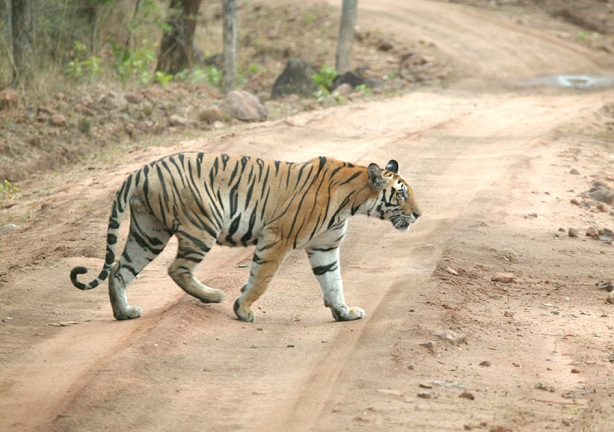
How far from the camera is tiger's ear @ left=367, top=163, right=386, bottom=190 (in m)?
7.93

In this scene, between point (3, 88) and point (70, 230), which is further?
point (3, 88)

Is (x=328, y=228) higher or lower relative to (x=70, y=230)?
higher

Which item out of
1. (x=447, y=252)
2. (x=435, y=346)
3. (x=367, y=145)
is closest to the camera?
(x=435, y=346)

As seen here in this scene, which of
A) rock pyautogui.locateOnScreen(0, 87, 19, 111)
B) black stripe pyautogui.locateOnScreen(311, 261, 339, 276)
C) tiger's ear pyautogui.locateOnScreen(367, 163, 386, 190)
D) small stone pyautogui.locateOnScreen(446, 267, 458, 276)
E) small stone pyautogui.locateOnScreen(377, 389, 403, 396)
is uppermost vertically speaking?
tiger's ear pyautogui.locateOnScreen(367, 163, 386, 190)

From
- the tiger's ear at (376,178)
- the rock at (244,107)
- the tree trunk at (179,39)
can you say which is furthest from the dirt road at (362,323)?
the tree trunk at (179,39)

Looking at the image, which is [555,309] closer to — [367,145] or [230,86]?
[367,145]

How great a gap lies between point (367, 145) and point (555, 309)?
6.64 metres

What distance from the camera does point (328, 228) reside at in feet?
26.2

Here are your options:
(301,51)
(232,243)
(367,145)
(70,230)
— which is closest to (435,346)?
(232,243)

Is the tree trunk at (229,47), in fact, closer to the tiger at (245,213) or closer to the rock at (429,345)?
the tiger at (245,213)

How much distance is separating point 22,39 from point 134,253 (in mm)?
10059

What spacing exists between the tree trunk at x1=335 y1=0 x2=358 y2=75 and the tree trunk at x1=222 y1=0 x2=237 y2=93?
388 cm

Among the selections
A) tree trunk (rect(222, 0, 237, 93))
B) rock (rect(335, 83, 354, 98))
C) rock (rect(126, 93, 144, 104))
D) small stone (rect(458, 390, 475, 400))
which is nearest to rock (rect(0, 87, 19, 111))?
rock (rect(126, 93, 144, 104))

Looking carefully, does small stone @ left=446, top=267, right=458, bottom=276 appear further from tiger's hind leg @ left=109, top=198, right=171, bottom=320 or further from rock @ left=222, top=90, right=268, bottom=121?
rock @ left=222, top=90, right=268, bottom=121
